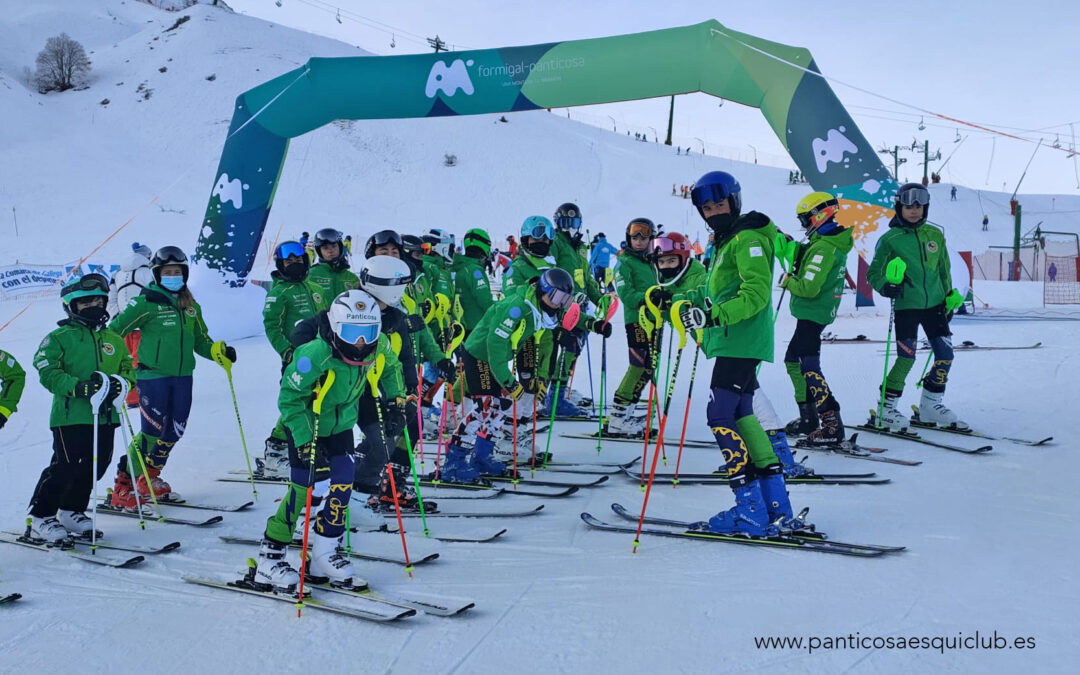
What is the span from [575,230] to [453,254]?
1.37 meters

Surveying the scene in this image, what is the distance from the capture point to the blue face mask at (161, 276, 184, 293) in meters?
5.96

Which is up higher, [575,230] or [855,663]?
[575,230]

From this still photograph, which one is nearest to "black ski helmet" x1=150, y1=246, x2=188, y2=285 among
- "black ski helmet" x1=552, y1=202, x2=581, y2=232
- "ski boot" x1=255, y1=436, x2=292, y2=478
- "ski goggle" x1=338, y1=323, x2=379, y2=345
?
"ski boot" x1=255, y1=436, x2=292, y2=478

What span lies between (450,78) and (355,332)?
688cm

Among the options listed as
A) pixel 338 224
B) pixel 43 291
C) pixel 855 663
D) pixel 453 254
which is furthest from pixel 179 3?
pixel 855 663

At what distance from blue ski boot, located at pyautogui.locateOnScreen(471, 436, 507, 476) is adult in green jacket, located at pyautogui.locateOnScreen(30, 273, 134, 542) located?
2.52 metres

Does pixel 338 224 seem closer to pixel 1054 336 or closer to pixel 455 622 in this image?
pixel 1054 336

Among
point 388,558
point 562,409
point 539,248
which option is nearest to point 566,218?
point 539,248

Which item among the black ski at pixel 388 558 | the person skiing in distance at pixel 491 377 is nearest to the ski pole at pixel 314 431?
the black ski at pixel 388 558

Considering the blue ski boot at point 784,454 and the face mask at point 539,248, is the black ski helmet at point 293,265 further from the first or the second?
the blue ski boot at point 784,454

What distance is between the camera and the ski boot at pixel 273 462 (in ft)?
21.5

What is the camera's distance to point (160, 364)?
5.89 meters

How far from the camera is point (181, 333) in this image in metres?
6.01

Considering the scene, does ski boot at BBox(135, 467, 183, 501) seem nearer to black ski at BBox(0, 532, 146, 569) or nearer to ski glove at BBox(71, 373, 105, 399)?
black ski at BBox(0, 532, 146, 569)
